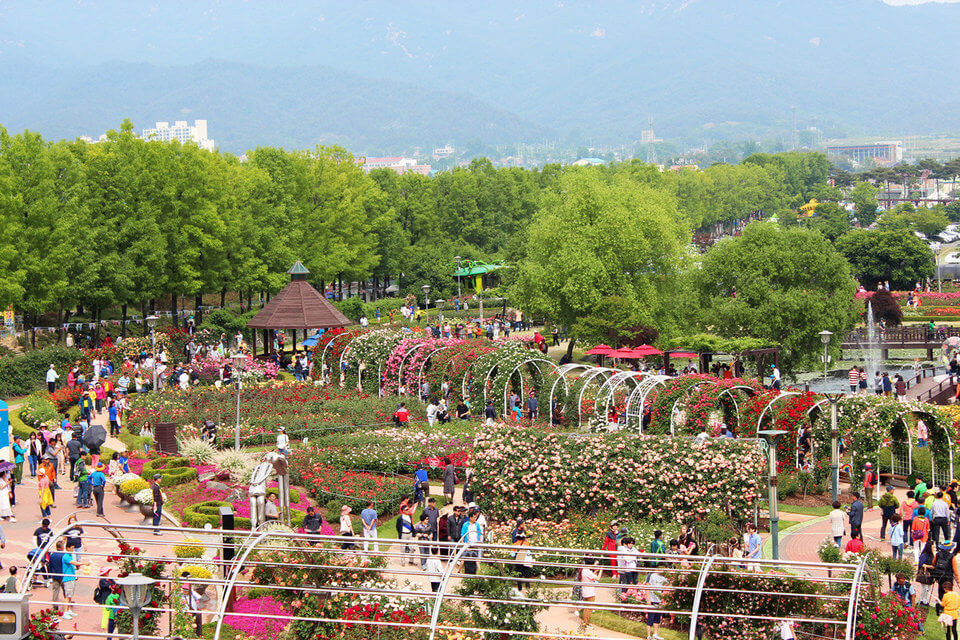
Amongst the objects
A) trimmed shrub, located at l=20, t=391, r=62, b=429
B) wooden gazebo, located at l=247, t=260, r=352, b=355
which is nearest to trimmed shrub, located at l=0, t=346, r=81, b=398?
trimmed shrub, located at l=20, t=391, r=62, b=429

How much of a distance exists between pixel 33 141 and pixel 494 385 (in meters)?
24.5

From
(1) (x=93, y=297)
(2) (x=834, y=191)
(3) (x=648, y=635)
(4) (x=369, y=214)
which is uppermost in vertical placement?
(2) (x=834, y=191)

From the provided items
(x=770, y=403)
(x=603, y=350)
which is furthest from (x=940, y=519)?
(x=603, y=350)

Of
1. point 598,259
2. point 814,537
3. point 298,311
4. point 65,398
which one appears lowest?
point 814,537

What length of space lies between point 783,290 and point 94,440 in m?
27.6

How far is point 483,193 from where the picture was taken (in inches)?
3219

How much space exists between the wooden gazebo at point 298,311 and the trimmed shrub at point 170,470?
15.6m

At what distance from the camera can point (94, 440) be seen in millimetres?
27703

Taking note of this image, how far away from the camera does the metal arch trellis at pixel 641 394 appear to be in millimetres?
30328

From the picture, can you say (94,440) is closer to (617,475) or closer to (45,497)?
(45,497)

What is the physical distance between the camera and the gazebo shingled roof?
42875mm

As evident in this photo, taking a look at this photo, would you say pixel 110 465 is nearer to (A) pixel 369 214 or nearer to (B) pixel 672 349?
(B) pixel 672 349

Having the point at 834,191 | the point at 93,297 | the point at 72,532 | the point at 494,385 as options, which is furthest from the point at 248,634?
the point at 834,191

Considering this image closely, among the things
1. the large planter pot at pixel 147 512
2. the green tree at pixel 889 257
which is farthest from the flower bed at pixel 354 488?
the green tree at pixel 889 257
